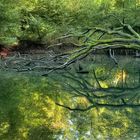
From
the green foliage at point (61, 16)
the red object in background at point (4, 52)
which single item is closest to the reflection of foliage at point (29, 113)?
the red object in background at point (4, 52)

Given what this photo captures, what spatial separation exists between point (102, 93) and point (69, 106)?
246cm

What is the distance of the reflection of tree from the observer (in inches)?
459

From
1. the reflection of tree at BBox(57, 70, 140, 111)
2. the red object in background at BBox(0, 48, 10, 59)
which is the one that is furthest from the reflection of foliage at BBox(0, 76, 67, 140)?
the red object in background at BBox(0, 48, 10, 59)

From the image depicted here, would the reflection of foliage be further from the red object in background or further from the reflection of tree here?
the red object in background

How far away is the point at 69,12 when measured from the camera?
33750 mm

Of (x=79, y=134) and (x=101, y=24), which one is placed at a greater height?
(x=101, y=24)

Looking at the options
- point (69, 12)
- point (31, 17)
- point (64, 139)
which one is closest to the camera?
point (64, 139)

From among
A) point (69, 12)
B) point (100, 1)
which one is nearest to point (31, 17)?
point (69, 12)

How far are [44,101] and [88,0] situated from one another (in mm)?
24180

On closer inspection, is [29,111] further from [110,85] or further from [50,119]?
[110,85]

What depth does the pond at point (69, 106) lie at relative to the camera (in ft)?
27.7

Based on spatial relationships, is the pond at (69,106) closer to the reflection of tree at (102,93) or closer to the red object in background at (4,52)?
the reflection of tree at (102,93)

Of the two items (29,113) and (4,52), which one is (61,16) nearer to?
(4,52)

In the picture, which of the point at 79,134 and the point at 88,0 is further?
the point at 88,0
